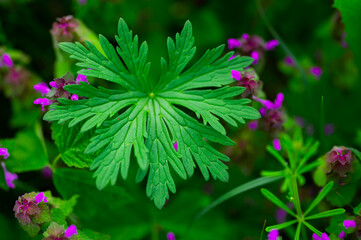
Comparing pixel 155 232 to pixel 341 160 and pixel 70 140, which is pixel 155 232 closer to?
pixel 70 140

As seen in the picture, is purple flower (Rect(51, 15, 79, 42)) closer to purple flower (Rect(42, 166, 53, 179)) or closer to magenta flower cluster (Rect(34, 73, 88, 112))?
magenta flower cluster (Rect(34, 73, 88, 112))

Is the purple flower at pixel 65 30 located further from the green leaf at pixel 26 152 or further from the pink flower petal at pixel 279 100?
the pink flower petal at pixel 279 100

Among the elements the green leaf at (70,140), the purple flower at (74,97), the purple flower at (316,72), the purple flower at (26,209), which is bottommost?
the purple flower at (26,209)

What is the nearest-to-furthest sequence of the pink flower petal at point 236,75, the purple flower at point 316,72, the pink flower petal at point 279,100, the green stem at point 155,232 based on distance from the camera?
the pink flower petal at point 236,75
the pink flower petal at point 279,100
the green stem at point 155,232
the purple flower at point 316,72

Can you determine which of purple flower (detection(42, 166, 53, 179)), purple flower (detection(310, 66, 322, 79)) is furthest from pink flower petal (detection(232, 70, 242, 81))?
purple flower (detection(42, 166, 53, 179))

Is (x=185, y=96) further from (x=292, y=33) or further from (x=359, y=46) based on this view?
(x=292, y=33)

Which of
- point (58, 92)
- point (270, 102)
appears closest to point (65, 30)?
point (58, 92)

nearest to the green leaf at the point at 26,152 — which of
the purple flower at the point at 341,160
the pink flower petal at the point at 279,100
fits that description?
the pink flower petal at the point at 279,100

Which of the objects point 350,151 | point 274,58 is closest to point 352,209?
point 350,151
